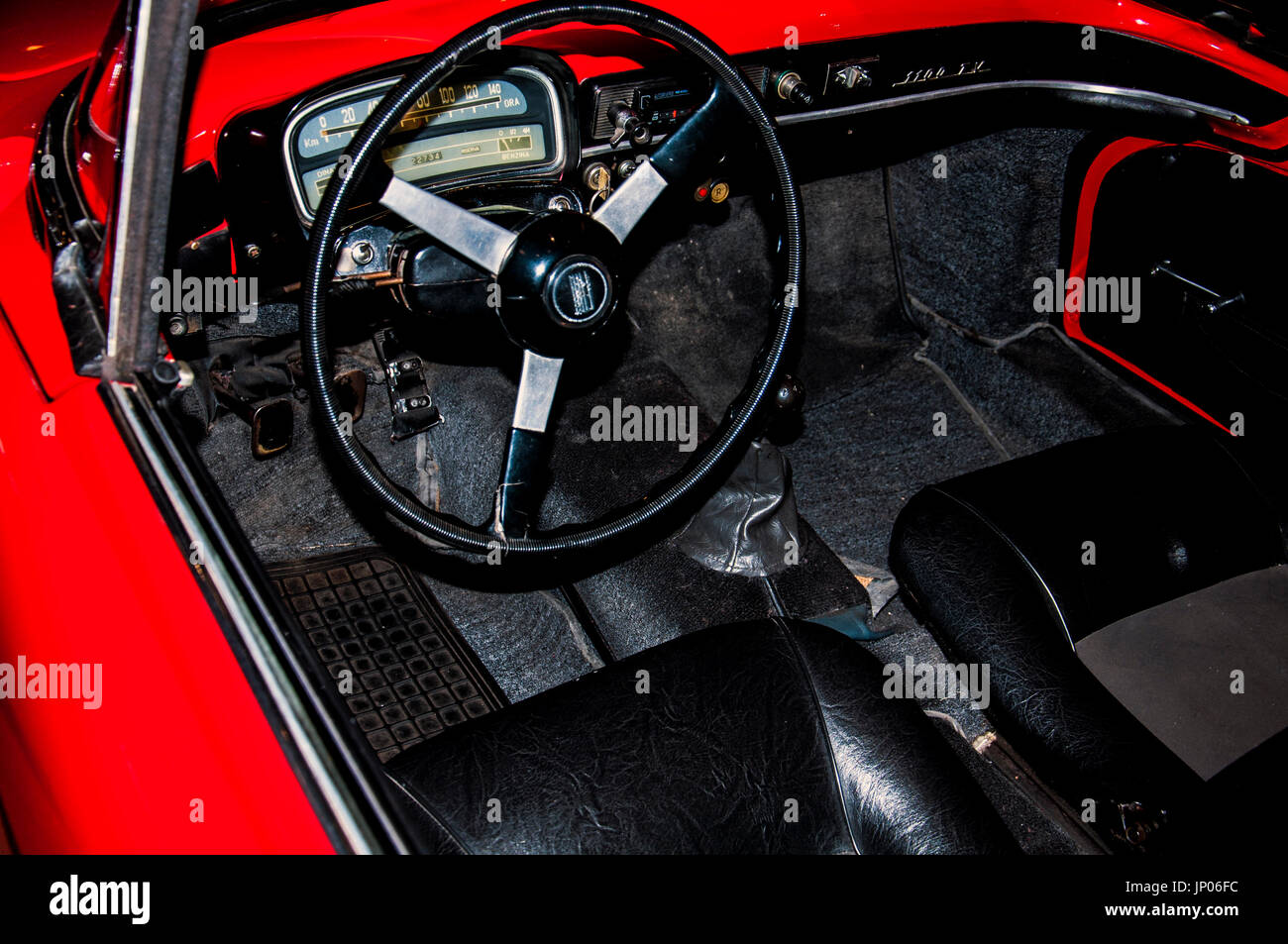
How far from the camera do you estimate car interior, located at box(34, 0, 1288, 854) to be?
1.36 metres

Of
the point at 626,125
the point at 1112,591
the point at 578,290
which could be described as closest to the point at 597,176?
the point at 626,125

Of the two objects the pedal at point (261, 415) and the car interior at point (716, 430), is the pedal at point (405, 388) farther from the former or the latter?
the pedal at point (261, 415)

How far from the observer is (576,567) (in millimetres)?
2111

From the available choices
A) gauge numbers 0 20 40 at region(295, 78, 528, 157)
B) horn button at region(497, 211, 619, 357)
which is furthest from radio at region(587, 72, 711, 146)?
horn button at region(497, 211, 619, 357)

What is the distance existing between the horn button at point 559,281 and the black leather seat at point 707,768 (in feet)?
1.65

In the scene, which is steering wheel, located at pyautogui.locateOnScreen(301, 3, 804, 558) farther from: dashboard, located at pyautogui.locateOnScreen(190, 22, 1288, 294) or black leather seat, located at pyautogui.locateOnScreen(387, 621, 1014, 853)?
black leather seat, located at pyautogui.locateOnScreen(387, 621, 1014, 853)

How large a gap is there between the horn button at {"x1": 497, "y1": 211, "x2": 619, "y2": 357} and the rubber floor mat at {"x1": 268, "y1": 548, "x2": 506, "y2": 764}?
0.78 m

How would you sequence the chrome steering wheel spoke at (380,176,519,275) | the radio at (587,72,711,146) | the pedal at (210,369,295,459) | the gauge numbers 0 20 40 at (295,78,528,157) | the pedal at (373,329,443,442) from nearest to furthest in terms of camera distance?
the chrome steering wheel spoke at (380,176,519,275), the gauge numbers 0 20 40 at (295,78,528,157), the radio at (587,72,711,146), the pedal at (210,369,295,459), the pedal at (373,329,443,442)

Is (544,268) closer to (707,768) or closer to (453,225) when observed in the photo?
(453,225)

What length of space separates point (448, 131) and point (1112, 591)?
1.35 meters

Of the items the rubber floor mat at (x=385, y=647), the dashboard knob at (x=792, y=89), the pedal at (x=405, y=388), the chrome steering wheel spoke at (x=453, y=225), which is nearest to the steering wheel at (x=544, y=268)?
the chrome steering wheel spoke at (x=453, y=225)
